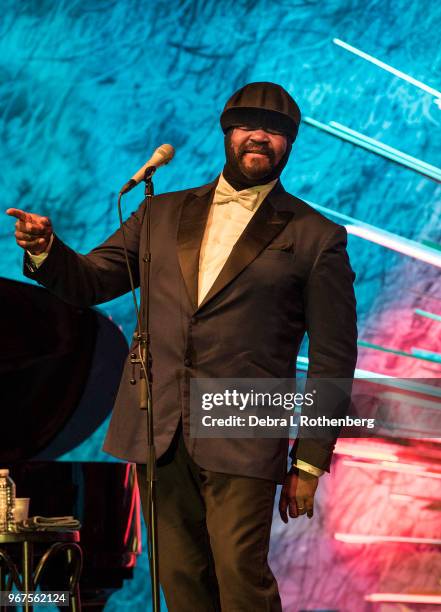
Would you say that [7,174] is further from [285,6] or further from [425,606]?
[425,606]

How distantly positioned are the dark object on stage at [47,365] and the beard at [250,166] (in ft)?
5.11

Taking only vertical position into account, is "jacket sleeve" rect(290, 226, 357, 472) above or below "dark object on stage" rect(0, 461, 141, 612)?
above

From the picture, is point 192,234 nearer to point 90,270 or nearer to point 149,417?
point 90,270

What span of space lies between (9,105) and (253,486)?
265 centimetres

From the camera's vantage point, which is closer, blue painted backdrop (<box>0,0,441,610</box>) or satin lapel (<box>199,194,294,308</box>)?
satin lapel (<box>199,194,294,308</box>)

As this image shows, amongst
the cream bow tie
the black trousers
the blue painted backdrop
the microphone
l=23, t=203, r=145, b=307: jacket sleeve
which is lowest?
the black trousers

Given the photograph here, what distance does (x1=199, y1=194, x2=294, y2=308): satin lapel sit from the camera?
1.94 m

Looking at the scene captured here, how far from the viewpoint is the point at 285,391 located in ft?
6.38

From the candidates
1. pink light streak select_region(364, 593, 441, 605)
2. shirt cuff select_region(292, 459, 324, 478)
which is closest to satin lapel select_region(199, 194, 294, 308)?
shirt cuff select_region(292, 459, 324, 478)

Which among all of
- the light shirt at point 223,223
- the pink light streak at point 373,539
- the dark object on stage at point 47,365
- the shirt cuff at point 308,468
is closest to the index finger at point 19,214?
the light shirt at point 223,223

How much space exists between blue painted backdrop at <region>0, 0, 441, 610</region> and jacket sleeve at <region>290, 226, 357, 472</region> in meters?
1.95

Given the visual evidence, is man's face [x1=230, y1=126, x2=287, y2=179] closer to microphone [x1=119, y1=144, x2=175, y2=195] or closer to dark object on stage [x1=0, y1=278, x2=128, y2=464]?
microphone [x1=119, y1=144, x2=175, y2=195]

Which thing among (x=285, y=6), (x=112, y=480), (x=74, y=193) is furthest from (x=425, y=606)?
(x=285, y=6)

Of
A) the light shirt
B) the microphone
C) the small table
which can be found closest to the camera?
the microphone
